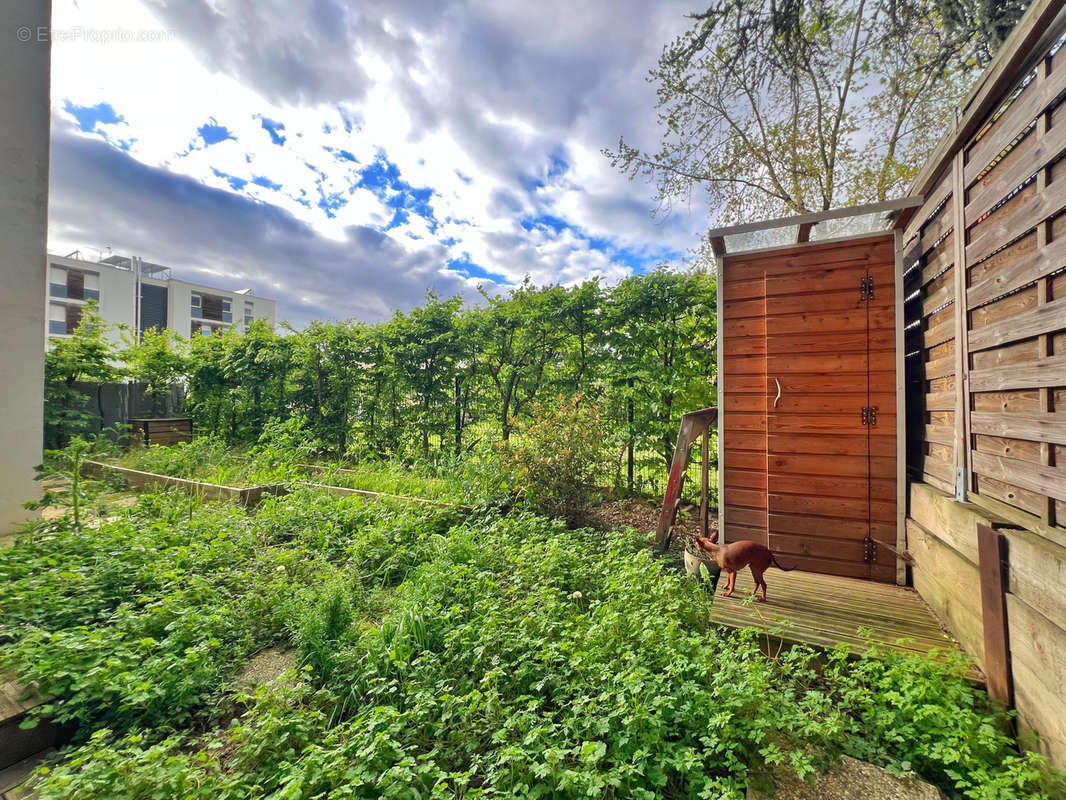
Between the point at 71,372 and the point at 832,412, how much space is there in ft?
36.0

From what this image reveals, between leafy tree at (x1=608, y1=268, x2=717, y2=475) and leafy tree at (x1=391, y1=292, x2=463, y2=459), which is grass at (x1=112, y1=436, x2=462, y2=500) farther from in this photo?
leafy tree at (x1=608, y1=268, x2=717, y2=475)

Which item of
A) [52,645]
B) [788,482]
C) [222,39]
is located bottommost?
[52,645]

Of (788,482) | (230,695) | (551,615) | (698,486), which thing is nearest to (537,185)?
(698,486)

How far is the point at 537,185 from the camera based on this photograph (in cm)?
792

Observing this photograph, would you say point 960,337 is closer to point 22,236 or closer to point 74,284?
point 22,236

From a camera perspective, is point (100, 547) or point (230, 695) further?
point (100, 547)

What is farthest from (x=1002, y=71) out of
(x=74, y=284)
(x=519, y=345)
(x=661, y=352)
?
(x=74, y=284)

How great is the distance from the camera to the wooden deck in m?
2.33

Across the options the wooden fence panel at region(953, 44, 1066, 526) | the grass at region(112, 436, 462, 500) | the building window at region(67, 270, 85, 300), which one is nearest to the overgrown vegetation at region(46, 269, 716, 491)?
the grass at region(112, 436, 462, 500)

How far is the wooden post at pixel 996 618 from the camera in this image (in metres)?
1.80

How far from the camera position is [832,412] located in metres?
3.37

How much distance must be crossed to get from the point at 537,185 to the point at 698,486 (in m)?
6.17

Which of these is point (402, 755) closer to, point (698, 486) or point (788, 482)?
point (788, 482)

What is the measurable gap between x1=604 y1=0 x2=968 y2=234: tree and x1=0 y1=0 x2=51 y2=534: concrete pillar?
7.43m
